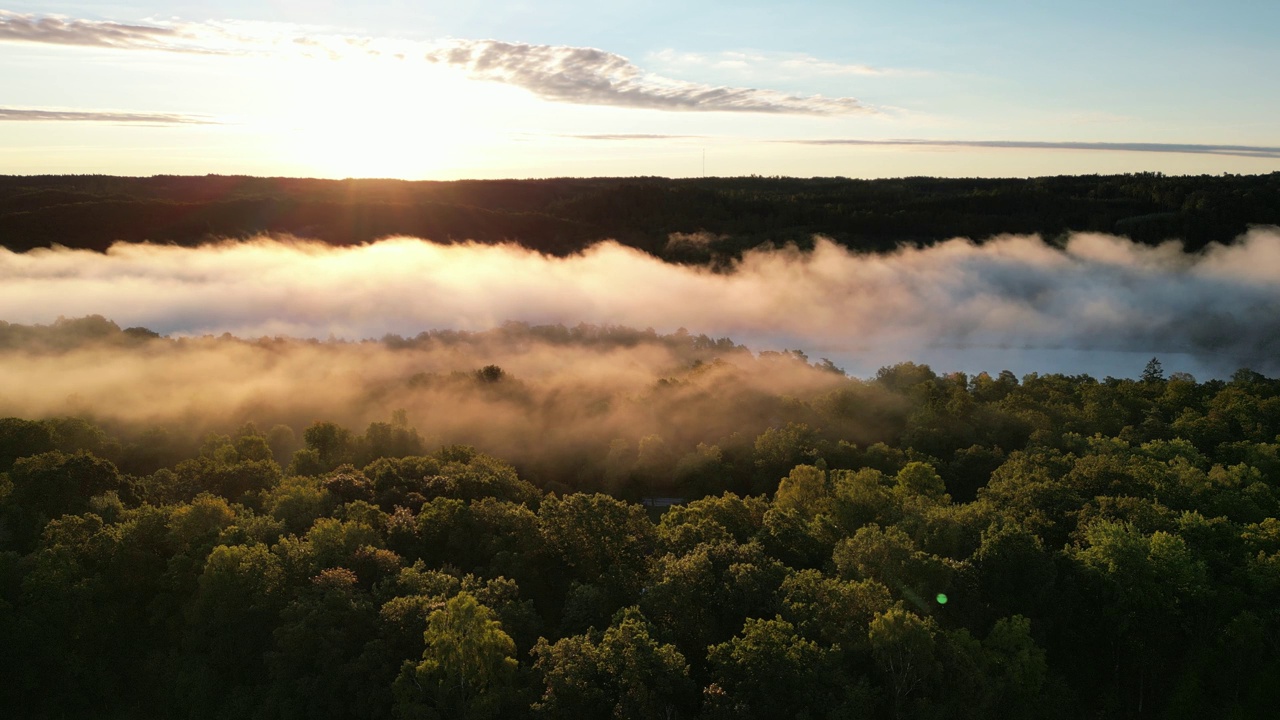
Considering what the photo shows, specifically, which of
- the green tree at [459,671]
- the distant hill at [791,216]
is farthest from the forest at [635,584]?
the distant hill at [791,216]

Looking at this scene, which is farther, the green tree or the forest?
the forest

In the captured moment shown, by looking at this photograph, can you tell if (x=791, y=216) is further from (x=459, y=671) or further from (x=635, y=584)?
(x=459, y=671)

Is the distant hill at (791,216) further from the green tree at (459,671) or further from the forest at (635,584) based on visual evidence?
the green tree at (459,671)

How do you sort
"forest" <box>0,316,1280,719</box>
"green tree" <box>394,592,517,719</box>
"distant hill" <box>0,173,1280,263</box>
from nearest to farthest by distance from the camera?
"green tree" <box>394,592,517,719</box> → "forest" <box>0,316,1280,719</box> → "distant hill" <box>0,173,1280,263</box>

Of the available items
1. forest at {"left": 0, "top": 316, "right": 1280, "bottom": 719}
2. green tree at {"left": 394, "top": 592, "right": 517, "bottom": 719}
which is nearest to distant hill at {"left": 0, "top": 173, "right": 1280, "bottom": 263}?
forest at {"left": 0, "top": 316, "right": 1280, "bottom": 719}

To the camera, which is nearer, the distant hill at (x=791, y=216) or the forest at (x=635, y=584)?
the forest at (x=635, y=584)

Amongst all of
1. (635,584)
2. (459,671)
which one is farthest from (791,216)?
(459,671)

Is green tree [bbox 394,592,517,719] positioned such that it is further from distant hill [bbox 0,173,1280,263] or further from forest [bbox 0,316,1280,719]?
distant hill [bbox 0,173,1280,263]

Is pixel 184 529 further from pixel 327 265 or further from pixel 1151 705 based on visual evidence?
pixel 327 265
